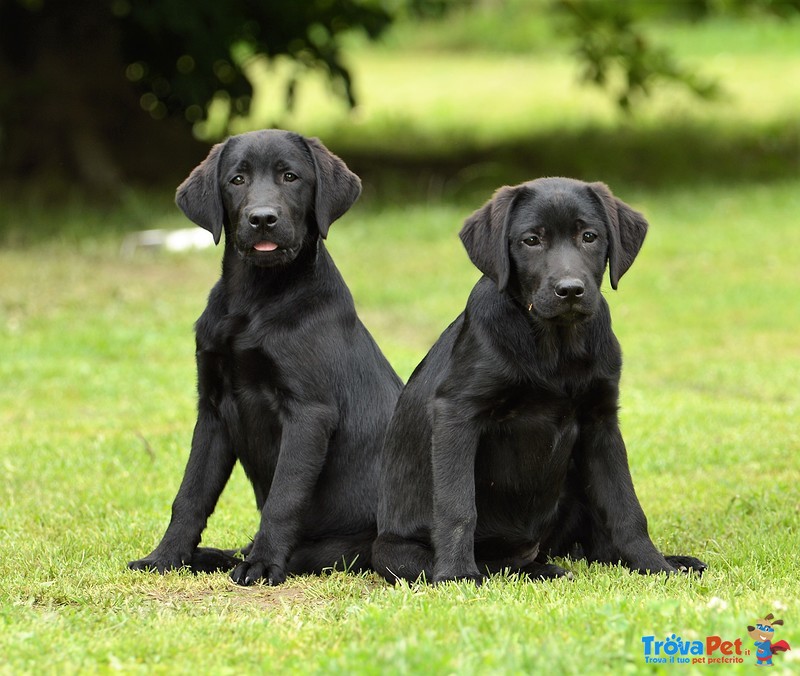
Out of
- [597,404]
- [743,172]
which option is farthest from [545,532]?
[743,172]

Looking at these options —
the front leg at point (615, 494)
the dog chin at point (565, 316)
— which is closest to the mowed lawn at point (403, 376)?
the front leg at point (615, 494)

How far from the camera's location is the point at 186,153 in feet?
58.6

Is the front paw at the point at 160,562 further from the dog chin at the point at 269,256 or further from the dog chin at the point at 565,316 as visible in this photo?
the dog chin at the point at 565,316

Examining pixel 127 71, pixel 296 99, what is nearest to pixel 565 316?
pixel 127 71

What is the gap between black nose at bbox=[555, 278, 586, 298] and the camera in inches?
191

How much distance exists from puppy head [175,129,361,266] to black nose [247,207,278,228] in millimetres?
31

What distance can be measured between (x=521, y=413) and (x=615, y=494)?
53cm

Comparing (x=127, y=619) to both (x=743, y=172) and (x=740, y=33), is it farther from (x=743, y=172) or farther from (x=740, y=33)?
(x=740, y=33)

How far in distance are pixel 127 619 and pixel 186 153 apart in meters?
14.0

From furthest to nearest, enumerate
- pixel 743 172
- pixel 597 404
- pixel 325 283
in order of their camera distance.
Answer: pixel 743 172 → pixel 325 283 → pixel 597 404

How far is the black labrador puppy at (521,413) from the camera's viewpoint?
16.4ft

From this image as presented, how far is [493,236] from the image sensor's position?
5.13 m

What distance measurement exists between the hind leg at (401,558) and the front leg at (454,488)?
0.40 feet

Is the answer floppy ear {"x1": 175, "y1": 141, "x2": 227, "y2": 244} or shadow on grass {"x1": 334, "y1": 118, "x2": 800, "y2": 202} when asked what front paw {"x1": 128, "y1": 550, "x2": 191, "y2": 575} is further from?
shadow on grass {"x1": 334, "y1": 118, "x2": 800, "y2": 202}
